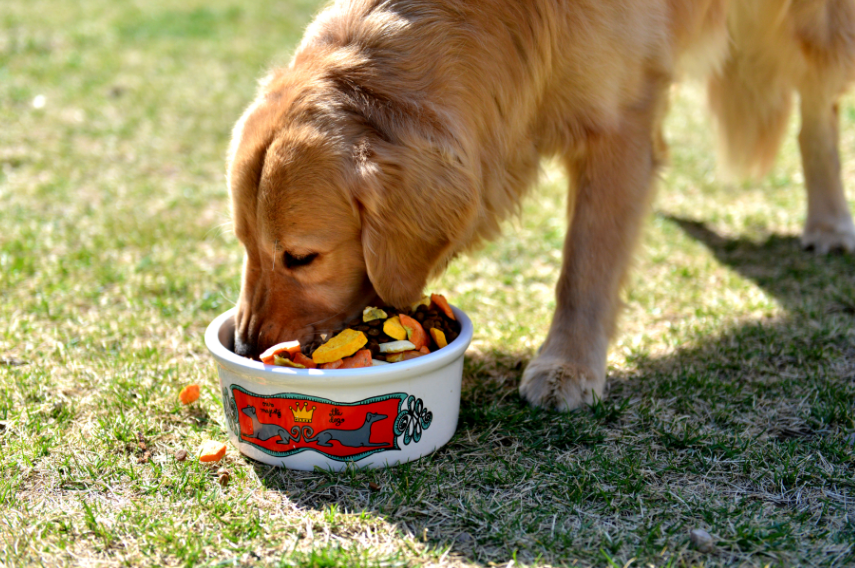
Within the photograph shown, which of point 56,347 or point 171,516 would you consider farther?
point 56,347

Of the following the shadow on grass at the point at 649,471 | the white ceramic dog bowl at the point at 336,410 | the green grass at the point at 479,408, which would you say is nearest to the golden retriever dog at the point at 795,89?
the green grass at the point at 479,408

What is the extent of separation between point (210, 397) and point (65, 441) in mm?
470

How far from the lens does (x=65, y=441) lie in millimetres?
2318

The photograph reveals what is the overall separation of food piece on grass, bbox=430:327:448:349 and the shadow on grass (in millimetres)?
259

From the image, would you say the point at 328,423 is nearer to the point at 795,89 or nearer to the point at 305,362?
the point at 305,362

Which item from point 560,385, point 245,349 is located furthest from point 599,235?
point 245,349

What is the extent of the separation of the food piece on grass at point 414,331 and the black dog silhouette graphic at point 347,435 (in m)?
0.31

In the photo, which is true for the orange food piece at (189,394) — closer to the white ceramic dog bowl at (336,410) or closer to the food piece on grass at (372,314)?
the white ceramic dog bowl at (336,410)

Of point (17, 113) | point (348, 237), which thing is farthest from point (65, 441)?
point (17, 113)

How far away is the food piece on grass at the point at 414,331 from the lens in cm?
239

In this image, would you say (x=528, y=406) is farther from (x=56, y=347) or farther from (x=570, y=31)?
(x=56, y=347)

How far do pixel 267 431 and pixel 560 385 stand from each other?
38.2 inches

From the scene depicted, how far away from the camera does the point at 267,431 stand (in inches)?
86.1

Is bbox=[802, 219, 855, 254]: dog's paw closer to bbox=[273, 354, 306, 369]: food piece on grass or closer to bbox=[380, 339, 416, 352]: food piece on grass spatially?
bbox=[380, 339, 416, 352]: food piece on grass
